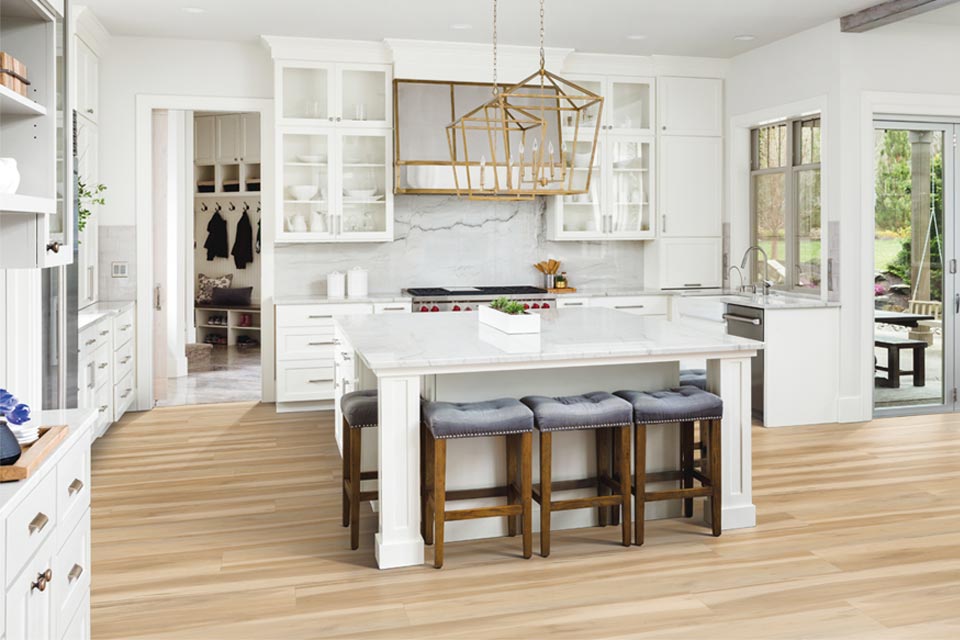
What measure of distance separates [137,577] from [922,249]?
5683 millimetres

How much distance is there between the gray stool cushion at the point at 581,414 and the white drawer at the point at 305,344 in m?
3.13

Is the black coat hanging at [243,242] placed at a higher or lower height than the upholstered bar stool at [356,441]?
higher

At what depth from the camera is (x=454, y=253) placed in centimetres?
705

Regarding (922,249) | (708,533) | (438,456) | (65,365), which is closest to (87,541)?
(438,456)

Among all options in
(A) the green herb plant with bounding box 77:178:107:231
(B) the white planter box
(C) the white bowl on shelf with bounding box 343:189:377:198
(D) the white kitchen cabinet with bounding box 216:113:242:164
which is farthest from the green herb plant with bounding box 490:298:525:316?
(D) the white kitchen cabinet with bounding box 216:113:242:164

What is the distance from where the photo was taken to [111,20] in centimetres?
583

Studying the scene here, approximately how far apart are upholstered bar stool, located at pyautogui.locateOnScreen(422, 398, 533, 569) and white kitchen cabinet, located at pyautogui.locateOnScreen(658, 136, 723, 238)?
413 cm

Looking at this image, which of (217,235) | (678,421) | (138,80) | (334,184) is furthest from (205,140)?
(678,421)

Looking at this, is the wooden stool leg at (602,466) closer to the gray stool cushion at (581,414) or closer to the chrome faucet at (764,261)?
the gray stool cushion at (581,414)

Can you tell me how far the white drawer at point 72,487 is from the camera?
2.03 meters

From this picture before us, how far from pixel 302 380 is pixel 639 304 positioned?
2768mm

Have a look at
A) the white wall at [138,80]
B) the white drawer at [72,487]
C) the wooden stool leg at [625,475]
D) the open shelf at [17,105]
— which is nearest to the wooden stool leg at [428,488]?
the wooden stool leg at [625,475]

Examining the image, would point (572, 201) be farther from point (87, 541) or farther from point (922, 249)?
point (87, 541)

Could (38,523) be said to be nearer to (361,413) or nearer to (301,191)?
(361,413)
